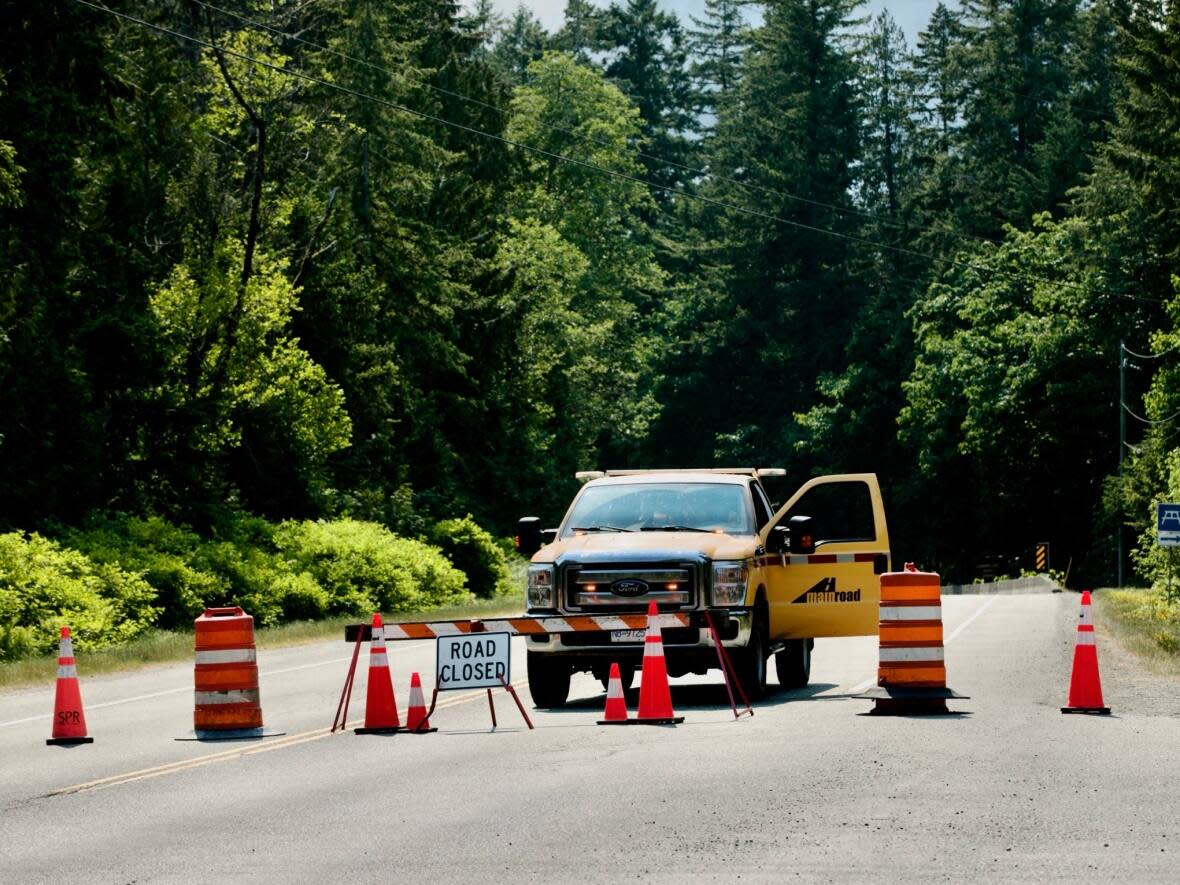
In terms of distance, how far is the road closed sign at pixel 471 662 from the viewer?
55.3 ft

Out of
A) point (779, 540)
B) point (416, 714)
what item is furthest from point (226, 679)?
point (779, 540)

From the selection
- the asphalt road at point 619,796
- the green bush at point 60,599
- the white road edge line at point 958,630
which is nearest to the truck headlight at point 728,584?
the asphalt road at point 619,796

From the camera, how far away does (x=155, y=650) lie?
97.9 feet

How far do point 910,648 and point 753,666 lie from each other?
182 cm

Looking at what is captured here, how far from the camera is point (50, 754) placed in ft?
53.5

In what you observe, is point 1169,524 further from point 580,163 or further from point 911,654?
point 580,163

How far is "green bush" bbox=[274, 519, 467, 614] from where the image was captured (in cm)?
4422

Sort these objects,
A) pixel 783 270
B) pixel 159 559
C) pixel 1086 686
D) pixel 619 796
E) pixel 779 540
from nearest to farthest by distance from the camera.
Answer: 1. pixel 619 796
2. pixel 1086 686
3. pixel 779 540
4. pixel 159 559
5. pixel 783 270

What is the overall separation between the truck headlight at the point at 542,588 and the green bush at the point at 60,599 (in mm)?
12016

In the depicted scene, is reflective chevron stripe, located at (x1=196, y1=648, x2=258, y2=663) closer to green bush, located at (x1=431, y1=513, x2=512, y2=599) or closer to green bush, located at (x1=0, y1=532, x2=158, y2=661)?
green bush, located at (x1=0, y1=532, x2=158, y2=661)

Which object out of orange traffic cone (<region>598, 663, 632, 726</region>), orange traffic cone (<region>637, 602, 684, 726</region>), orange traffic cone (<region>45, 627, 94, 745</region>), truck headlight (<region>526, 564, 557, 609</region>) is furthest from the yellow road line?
orange traffic cone (<region>637, 602, 684, 726</region>)

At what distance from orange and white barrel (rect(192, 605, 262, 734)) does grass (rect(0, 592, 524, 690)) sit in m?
8.54

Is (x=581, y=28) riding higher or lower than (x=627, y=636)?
higher

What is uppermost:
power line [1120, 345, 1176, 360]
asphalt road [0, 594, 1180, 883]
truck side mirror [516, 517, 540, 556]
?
power line [1120, 345, 1176, 360]
